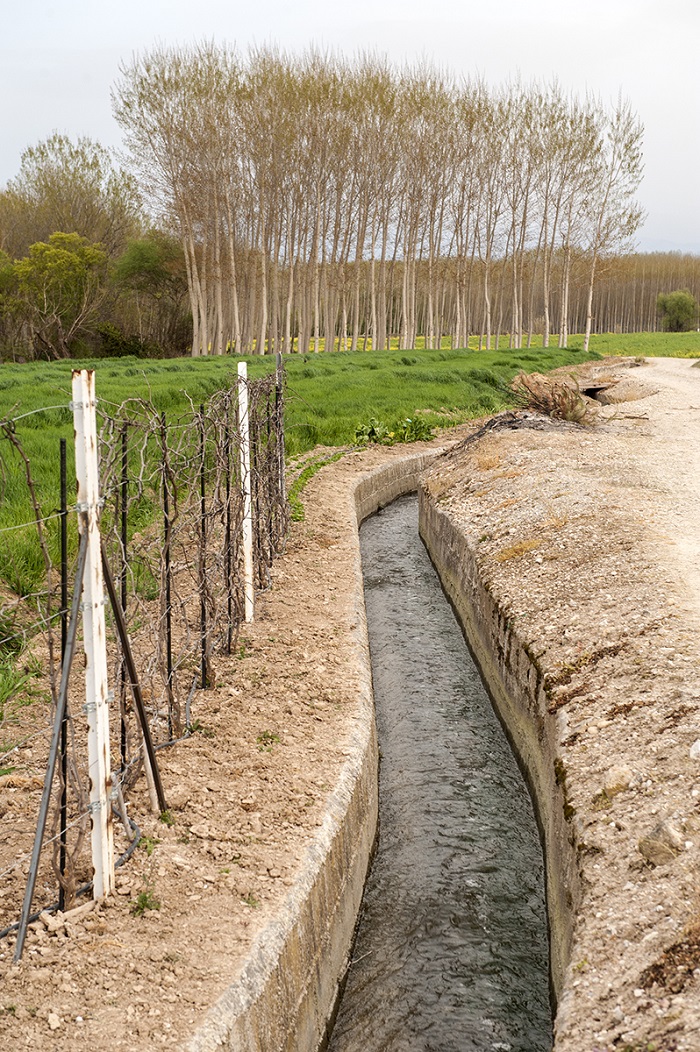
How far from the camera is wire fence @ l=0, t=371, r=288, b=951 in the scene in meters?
3.85

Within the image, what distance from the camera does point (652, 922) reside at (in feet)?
11.9

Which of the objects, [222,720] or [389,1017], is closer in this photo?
[389,1017]

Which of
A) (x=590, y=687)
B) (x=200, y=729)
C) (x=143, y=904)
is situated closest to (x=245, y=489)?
(x=200, y=729)

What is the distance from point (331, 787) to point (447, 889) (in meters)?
1.01

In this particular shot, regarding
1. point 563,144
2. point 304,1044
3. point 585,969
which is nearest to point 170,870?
point 304,1044

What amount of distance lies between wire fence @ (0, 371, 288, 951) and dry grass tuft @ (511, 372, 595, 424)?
8601 mm

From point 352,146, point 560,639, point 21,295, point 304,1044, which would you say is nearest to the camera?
point 304,1044

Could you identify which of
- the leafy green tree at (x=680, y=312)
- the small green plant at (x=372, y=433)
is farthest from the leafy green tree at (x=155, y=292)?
the leafy green tree at (x=680, y=312)

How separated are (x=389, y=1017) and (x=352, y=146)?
38394mm

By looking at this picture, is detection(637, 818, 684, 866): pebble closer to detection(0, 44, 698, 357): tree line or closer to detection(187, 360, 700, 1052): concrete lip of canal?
detection(187, 360, 700, 1052): concrete lip of canal

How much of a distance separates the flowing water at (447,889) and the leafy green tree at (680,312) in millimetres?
80873

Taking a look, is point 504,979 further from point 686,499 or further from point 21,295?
point 21,295

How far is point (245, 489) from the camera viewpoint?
762 cm

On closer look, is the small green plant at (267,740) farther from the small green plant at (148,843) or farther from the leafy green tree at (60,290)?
the leafy green tree at (60,290)
